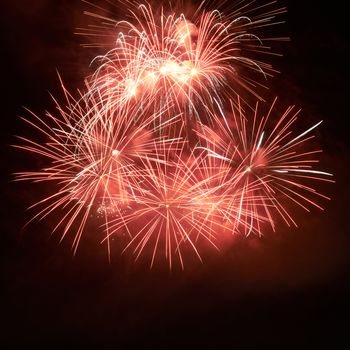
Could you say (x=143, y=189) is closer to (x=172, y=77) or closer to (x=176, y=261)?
(x=172, y=77)

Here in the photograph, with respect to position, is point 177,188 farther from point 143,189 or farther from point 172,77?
point 172,77

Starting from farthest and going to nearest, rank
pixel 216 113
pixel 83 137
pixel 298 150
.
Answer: pixel 298 150 → pixel 216 113 → pixel 83 137

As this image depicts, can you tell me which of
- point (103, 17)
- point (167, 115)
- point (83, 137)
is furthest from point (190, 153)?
point (103, 17)

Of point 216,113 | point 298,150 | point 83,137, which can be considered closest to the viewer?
point 83,137

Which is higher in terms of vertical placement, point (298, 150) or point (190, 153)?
point (298, 150)

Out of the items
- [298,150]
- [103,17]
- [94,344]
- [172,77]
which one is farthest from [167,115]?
[94,344]

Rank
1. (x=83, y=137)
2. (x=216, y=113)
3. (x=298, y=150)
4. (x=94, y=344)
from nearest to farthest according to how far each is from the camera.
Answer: (x=83, y=137) < (x=216, y=113) < (x=94, y=344) < (x=298, y=150)

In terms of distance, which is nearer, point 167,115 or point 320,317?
point 167,115

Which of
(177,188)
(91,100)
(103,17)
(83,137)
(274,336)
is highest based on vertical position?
(103,17)

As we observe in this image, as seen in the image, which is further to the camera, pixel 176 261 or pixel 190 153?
pixel 176 261
